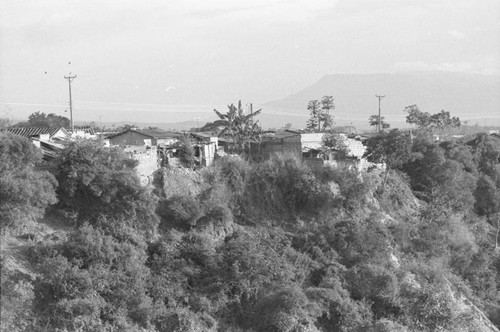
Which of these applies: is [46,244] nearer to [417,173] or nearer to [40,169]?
[40,169]

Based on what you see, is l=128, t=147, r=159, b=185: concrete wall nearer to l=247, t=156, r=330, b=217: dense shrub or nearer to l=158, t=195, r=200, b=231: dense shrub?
l=158, t=195, r=200, b=231: dense shrub

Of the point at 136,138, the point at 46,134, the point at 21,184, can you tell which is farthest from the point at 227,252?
the point at 136,138

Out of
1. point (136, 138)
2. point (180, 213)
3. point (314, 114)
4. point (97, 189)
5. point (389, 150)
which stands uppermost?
point (314, 114)

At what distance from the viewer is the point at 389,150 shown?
1041 inches

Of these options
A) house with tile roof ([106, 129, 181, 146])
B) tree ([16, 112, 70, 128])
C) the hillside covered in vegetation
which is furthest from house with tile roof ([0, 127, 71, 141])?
tree ([16, 112, 70, 128])

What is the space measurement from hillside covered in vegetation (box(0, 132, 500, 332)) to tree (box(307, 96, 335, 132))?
2408 centimetres

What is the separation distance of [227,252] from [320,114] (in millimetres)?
32710

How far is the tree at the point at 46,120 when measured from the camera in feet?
117

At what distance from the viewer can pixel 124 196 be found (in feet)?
56.6

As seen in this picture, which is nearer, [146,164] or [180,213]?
[180,213]

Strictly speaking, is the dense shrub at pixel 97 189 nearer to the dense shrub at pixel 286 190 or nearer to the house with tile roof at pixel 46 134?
the house with tile roof at pixel 46 134

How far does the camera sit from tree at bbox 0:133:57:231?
1506 centimetres

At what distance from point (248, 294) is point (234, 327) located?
3.07 ft

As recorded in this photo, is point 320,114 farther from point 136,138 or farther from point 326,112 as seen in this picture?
point 136,138
